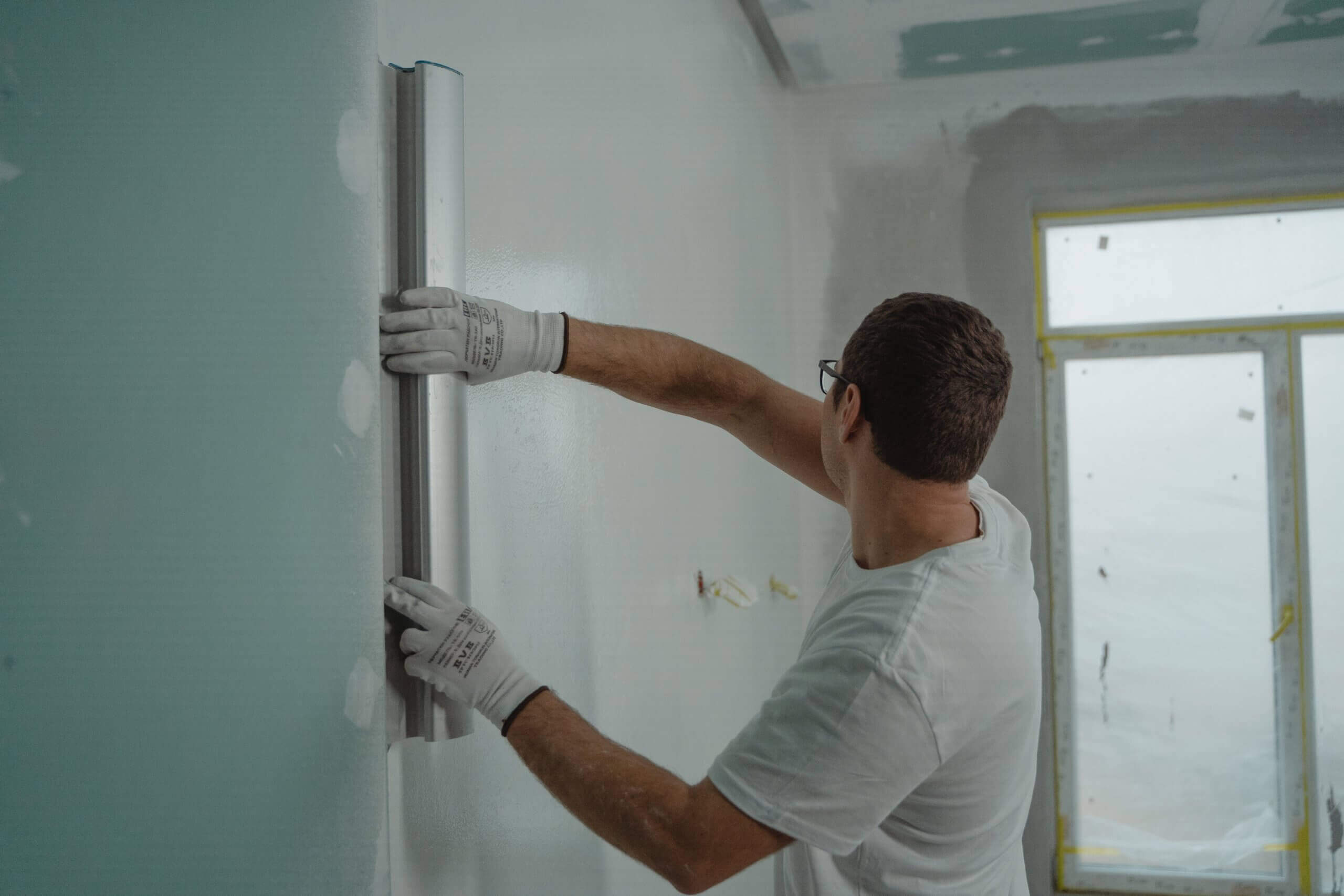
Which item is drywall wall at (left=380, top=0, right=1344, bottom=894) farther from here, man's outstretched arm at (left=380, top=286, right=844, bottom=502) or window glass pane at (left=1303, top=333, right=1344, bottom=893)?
window glass pane at (left=1303, top=333, right=1344, bottom=893)

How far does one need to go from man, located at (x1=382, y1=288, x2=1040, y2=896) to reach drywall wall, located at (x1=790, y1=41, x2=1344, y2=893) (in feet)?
7.20

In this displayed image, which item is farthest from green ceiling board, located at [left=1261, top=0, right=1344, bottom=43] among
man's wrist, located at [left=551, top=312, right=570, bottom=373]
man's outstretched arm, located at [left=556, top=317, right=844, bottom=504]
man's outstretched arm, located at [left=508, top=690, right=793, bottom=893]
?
man's outstretched arm, located at [left=508, top=690, right=793, bottom=893]

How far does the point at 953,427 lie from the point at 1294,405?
9.33ft

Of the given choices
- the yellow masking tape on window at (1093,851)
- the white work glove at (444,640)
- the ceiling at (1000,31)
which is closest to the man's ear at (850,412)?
the white work glove at (444,640)

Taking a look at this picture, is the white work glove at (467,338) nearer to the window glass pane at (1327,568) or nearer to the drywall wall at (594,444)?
the drywall wall at (594,444)

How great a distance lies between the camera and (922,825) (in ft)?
3.60

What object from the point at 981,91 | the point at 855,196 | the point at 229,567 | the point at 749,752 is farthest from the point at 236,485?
the point at 981,91

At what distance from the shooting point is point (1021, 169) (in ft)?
10.8

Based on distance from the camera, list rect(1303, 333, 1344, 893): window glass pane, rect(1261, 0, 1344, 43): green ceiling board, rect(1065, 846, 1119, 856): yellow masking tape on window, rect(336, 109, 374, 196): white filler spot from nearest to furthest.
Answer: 1. rect(336, 109, 374, 196): white filler spot
2. rect(1261, 0, 1344, 43): green ceiling board
3. rect(1303, 333, 1344, 893): window glass pane
4. rect(1065, 846, 1119, 856): yellow masking tape on window

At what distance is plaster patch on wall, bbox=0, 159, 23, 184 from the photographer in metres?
0.39

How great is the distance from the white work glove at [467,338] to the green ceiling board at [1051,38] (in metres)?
2.41

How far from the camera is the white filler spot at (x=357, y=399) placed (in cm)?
56

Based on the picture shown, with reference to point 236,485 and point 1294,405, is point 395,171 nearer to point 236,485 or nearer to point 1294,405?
point 236,485

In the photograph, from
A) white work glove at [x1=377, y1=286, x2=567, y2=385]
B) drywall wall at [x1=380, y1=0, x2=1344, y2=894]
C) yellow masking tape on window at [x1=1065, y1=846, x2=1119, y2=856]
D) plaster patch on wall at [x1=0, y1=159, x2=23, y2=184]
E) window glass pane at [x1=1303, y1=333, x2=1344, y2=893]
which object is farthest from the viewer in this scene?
yellow masking tape on window at [x1=1065, y1=846, x2=1119, y2=856]
